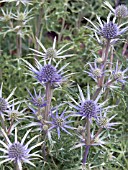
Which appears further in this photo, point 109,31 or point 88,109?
point 109,31

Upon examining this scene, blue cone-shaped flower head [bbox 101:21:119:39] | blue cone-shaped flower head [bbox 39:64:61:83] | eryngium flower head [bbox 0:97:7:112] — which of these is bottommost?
eryngium flower head [bbox 0:97:7:112]

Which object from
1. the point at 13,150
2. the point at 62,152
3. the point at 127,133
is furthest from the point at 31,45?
the point at 13,150

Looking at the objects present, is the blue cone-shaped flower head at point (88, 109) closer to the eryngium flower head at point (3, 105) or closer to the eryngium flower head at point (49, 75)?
the eryngium flower head at point (49, 75)

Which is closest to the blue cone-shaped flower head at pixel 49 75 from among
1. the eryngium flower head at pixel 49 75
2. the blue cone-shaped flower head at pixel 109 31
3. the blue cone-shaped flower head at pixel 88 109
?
the eryngium flower head at pixel 49 75

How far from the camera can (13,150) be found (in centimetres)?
167

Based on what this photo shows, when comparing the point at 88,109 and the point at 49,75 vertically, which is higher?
the point at 49,75

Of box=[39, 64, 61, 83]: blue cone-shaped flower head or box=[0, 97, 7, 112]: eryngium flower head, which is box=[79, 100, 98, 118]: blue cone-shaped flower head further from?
box=[0, 97, 7, 112]: eryngium flower head

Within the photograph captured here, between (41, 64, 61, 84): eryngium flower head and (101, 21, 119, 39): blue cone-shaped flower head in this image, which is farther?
(101, 21, 119, 39): blue cone-shaped flower head

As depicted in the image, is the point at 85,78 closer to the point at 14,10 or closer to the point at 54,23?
the point at 54,23

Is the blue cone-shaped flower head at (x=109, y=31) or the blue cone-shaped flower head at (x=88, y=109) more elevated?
the blue cone-shaped flower head at (x=109, y=31)

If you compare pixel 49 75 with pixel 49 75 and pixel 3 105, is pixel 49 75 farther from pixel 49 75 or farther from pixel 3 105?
pixel 3 105

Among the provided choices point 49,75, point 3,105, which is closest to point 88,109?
point 49,75

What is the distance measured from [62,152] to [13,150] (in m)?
0.42

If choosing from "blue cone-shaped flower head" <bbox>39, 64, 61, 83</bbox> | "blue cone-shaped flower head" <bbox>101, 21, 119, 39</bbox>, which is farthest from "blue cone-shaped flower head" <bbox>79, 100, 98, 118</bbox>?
"blue cone-shaped flower head" <bbox>101, 21, 119, 39</bbox>
